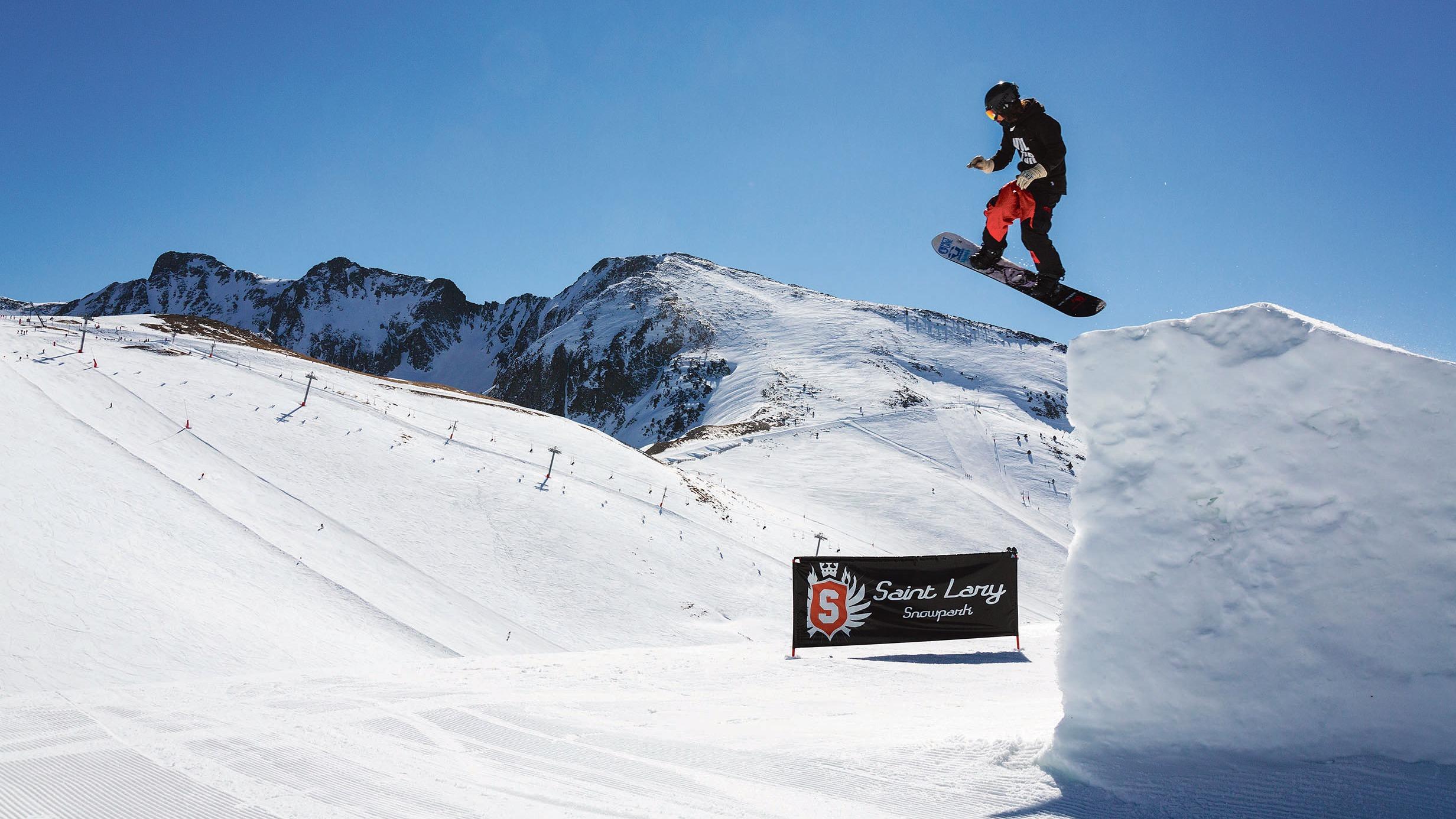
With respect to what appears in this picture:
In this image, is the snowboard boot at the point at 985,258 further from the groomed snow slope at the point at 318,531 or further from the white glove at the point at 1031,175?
the groomed snow slope at the point at 318,531

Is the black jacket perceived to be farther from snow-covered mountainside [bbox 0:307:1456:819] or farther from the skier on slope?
snow-covered mountainside [bbox 0:307:1456:819]

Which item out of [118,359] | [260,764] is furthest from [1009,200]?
[118,359]

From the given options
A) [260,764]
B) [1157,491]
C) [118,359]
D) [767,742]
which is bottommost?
[260,764]

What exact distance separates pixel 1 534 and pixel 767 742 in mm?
12453

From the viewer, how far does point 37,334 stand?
24.5 m

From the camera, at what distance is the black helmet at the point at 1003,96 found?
544cm

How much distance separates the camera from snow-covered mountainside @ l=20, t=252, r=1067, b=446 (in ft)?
268

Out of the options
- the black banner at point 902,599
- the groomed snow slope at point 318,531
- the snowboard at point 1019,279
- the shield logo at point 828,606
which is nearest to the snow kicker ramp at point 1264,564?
the snowboard at point 1019,279

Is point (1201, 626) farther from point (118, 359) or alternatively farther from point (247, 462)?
point (118, 359)

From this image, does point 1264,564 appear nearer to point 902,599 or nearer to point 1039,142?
point 1039,142

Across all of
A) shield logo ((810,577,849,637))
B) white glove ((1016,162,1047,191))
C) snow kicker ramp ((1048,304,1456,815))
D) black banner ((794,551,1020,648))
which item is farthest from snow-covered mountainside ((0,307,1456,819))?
white glove ((1016,162,1047,191))

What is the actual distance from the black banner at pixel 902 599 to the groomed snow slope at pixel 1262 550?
8.28 m

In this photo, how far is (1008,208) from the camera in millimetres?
6188

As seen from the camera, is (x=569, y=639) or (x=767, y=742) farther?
(x=569, y=639)
